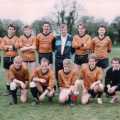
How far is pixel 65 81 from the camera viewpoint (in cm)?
937

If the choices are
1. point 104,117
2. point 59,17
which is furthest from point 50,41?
point 59,17

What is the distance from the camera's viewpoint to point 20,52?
1054cm

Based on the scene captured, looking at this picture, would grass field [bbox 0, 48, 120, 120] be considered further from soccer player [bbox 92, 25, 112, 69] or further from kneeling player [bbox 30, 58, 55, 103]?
soccer player [bbox 92, 25, 112, 69]

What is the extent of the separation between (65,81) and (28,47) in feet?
4.47

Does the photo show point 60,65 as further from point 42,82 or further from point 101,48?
point 42,82

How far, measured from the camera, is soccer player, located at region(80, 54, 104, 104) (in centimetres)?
935

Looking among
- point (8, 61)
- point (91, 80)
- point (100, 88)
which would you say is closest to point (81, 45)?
point (91, 80)

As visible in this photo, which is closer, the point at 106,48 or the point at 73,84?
the point at 73,84

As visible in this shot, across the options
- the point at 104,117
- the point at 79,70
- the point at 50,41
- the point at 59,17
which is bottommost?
the point at 104,117

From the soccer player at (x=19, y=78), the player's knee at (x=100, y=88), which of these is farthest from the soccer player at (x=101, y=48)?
the soccer player at (x=19, y=78)

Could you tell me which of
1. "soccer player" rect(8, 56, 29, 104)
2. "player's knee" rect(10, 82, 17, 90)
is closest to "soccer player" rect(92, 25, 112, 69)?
"soccer player" rect(8, 56, 29, 104)

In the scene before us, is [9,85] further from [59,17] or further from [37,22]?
[59,17]

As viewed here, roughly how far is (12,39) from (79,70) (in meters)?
1.67

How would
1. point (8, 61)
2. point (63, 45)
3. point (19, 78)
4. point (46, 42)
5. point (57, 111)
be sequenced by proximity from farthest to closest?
point (8, 61) < point (46, 42) < point (63, 45) < point (19, 78) < point (57, 111)
